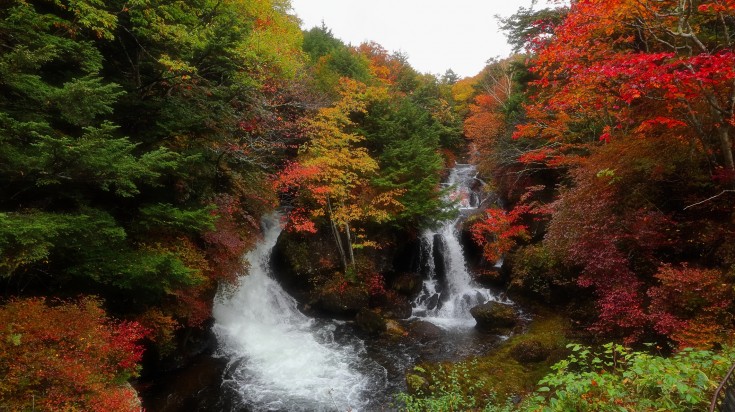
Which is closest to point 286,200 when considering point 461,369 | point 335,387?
point 335,387

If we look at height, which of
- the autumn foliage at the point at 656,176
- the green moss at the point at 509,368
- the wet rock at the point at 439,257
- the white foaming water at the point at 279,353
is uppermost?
the autumn foliage at the point at 656,176

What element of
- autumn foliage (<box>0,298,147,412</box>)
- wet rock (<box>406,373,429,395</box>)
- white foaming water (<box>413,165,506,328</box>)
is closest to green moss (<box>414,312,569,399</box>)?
wet rock (<box>406,373,429,395</box>)

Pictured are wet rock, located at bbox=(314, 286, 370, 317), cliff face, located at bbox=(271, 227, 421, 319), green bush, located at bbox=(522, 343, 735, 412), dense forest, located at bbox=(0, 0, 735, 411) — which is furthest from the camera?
cliff face, located at bbox=(271, 227, 421, 319)

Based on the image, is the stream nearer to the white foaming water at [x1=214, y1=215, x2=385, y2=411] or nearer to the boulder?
the white foaming water at [x1=214, y1=215, x2=385, y2=411]

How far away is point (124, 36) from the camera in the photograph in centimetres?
1024

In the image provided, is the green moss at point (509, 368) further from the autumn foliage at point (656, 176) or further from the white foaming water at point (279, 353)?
the white foaming water at point (279, 353)

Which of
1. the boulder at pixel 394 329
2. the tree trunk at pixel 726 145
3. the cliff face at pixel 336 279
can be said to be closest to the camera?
the tree trunk at pixel 726 145

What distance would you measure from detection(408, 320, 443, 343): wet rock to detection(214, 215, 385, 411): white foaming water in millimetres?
2499

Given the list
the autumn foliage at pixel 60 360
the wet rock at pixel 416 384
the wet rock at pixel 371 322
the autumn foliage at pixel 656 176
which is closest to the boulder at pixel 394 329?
the wet rock at pixel 371 322

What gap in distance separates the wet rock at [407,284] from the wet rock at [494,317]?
11.8ft

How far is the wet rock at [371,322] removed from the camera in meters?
14.8

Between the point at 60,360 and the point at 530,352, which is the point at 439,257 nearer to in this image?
the point at 530,352

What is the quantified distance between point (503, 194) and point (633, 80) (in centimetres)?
1373

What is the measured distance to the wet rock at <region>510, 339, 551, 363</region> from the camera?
1096cm
